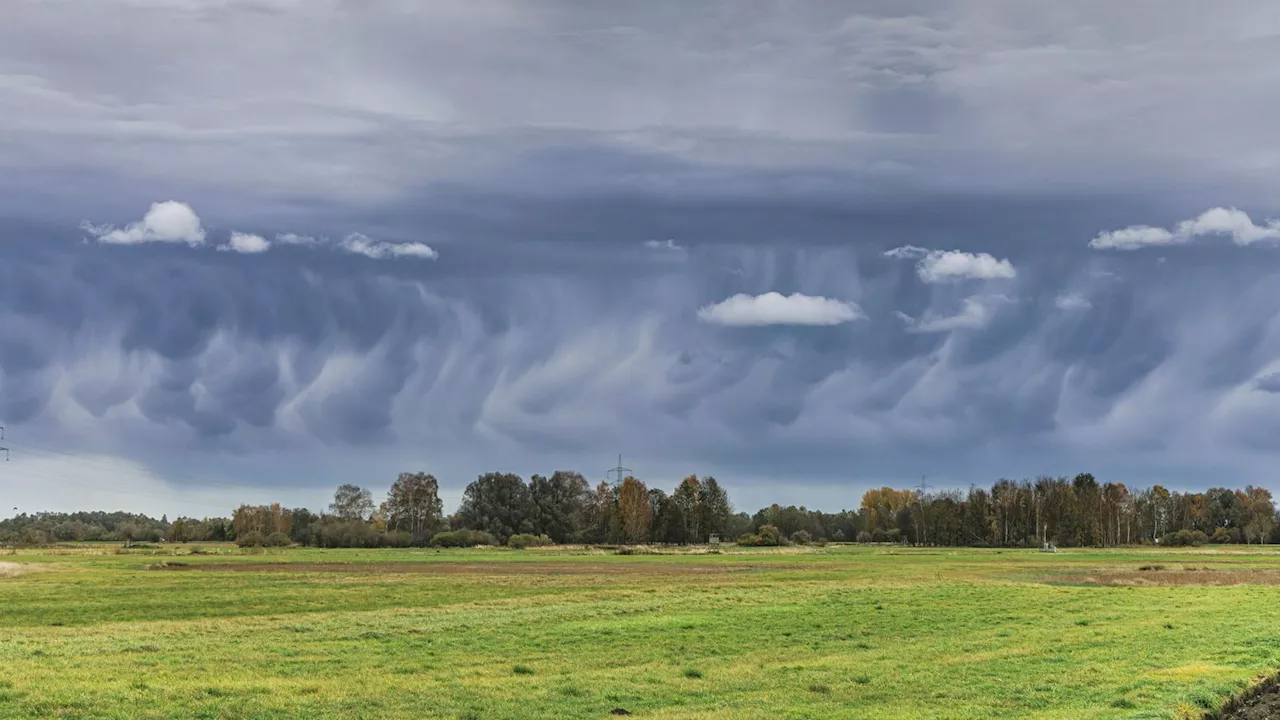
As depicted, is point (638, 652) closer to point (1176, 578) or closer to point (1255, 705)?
point (1255, 705)

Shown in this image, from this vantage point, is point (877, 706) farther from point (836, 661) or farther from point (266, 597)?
point (266, 597)

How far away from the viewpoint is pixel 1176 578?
80312mm

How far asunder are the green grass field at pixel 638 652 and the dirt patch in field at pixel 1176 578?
10.4m

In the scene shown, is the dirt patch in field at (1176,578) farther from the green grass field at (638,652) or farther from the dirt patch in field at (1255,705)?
the dirt patch in field at (1255,705)

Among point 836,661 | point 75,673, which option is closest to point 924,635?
point 836,661

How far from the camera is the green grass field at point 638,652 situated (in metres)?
23.6

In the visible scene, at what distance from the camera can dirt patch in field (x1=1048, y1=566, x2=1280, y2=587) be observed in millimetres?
74000

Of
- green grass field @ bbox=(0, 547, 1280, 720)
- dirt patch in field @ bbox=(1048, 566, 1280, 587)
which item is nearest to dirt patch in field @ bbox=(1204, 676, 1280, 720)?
green grass field @ bbox=(0, 547, 1280, 720)

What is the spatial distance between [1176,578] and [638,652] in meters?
63.5

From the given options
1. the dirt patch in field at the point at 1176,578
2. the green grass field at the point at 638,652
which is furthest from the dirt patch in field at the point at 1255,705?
the dirt patch in field at the point at 1176,578

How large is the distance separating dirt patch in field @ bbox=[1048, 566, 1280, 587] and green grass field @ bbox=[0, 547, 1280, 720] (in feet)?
34.2

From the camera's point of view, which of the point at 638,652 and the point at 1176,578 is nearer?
the point at 638,652

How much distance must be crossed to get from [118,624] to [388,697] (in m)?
25.1

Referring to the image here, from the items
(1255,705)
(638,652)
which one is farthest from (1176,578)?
(638,652)
